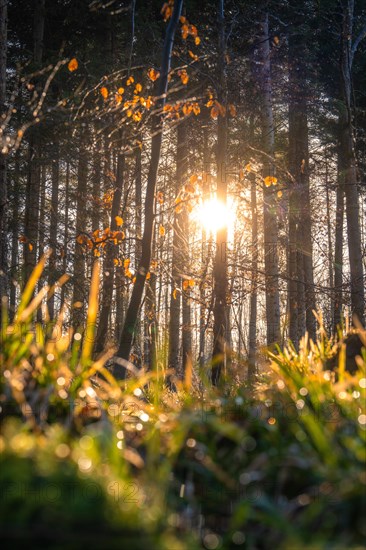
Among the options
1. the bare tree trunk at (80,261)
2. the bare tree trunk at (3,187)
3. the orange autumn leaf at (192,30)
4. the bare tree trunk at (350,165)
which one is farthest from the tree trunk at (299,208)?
the orange autumn leaf at (192,30)

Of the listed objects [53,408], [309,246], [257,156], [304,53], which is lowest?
[53,408]

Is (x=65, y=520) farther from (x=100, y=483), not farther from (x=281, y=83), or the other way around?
(x=281, y=83)

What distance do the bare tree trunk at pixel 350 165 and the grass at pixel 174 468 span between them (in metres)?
5.78

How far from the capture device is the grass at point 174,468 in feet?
5.62

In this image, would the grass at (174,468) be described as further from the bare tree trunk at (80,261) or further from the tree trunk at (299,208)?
the tree trunk at (299,208)

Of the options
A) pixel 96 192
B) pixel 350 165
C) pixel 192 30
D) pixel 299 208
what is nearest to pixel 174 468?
pixel 192 30

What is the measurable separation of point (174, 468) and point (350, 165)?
959 cm

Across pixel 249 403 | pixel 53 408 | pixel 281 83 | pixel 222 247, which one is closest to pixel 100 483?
pixel 53 408

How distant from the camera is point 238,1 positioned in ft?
31.7

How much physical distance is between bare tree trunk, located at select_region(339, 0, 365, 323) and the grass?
578cm

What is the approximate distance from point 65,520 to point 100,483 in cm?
27

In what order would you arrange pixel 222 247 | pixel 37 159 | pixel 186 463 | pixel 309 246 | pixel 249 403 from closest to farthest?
pixel 186 463 → pixel 249 403 → pixel 222 247 → pixel 37 159 → pixel 309 246

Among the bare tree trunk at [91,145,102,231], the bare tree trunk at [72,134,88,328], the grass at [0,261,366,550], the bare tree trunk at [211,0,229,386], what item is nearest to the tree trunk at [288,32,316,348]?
the bare tree trunk at [91,145,102,231]

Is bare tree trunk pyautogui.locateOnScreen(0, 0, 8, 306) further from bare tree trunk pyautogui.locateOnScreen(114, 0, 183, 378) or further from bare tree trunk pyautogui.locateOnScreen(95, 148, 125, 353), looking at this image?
bare tree trunk pyautogui.locateOnScreen(114, 0, 183, 378)
